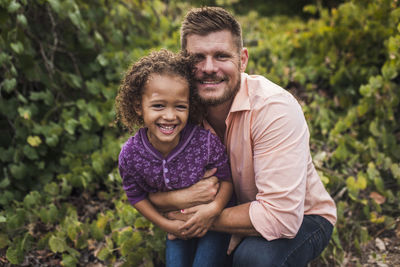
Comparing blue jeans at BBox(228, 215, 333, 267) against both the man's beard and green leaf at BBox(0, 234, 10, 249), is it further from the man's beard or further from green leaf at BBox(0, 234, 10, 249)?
green leaf at BBox(0, 234, 10, 249)

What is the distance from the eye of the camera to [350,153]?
2902 millimetres

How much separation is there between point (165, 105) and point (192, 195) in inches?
19.2

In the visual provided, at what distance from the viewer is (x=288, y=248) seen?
1742 millimetres

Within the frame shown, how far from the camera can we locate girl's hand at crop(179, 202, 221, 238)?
5.80ft

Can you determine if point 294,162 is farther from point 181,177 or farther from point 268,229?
point 181,177

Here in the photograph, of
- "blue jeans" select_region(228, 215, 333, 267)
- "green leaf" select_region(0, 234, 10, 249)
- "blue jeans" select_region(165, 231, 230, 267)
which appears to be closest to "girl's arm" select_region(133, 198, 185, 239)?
"blue jeans" select_region(165, 231, 230, 267)

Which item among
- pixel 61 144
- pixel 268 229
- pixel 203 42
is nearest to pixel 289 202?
pixel 268 229

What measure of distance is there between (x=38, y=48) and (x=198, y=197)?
2393mm

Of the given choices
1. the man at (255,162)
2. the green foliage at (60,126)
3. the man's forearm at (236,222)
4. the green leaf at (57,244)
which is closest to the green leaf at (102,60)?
the green foliage at (60,126)

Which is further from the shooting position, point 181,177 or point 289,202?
point 181,177

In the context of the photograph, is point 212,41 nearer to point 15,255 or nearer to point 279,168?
point 279,168

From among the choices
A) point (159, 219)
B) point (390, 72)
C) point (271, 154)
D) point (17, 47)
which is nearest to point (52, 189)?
point (17, 47)

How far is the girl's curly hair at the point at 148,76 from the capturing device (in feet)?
5.74

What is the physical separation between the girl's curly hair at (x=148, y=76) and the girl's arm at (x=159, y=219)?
0.46 metres
